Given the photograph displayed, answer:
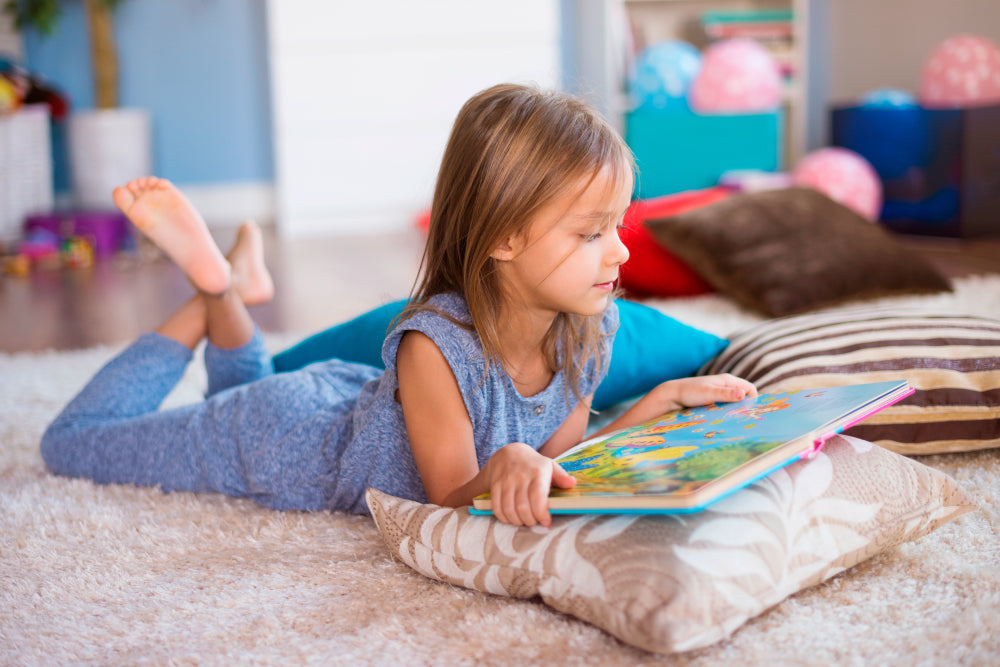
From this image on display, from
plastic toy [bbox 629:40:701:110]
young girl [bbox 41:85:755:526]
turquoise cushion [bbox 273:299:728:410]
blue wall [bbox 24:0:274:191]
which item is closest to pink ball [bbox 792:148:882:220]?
plastic toy [bbox 629:40:701:110]

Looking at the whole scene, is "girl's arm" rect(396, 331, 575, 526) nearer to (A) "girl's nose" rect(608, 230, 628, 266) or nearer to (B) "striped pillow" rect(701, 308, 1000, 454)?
(A) "girl's nose" rect(608, 230, 628, 266)

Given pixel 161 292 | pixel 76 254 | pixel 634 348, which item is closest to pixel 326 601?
pixel 634 348

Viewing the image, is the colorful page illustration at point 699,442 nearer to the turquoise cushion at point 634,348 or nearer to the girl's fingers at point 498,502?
the girl's fingers at point 498,502

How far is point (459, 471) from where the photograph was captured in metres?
0.86

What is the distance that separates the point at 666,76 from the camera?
3.11m

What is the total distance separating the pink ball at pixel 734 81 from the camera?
2955 millimetres

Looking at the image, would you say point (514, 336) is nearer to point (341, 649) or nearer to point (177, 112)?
point (341, 649)

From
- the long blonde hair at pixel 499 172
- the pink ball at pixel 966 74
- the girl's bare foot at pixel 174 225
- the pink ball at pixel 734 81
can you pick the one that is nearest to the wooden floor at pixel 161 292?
the girl's bare foot at pixel 174 225

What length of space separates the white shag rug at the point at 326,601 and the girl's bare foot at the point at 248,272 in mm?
325

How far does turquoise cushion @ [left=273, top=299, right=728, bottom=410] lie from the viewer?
120cm

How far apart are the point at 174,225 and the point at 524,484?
2.02 feet

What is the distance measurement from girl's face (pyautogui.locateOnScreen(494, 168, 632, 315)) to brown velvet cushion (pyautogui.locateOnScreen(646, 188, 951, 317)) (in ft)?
3.16

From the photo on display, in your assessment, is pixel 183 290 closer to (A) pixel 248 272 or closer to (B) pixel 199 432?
(A) pixel 248 272

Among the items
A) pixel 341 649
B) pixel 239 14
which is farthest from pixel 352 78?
pixel 341 649
